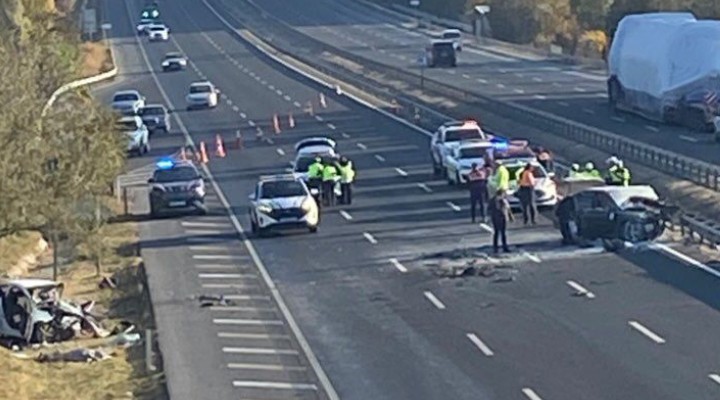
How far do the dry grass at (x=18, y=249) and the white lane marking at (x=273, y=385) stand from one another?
16839 millimetres

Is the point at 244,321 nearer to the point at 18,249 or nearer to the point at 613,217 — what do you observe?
the point at 613,217

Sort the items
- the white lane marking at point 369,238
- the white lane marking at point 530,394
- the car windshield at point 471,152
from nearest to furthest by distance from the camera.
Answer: the white lane marking at point 530,394 → the white lane marking at point 369,238 → the car windshield at point 471,152

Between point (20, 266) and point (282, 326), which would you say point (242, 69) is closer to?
point (20, 266)

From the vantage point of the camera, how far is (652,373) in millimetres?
→ 26875

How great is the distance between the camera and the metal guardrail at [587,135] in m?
47.8

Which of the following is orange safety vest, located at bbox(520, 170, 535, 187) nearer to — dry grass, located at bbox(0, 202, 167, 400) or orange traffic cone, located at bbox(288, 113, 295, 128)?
dry grass, located at bbox(0, 202, 167, 400)

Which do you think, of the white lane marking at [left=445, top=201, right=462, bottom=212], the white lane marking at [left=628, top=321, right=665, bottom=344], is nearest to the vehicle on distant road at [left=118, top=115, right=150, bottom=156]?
the white lane marking at [left=445, top=201, right=462, bottom=212]

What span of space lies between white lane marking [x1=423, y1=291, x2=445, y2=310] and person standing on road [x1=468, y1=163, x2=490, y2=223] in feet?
29.9

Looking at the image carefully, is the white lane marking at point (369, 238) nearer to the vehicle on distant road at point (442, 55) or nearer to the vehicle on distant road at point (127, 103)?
the vehicle on distant road at point (127, 103)

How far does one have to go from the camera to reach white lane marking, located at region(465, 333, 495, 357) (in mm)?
29077

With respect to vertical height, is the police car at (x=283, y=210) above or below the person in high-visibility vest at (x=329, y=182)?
above

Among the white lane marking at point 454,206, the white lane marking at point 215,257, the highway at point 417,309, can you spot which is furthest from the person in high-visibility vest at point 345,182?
the white lane marking at point 215,257

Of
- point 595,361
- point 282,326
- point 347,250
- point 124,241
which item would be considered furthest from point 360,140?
point 595,361

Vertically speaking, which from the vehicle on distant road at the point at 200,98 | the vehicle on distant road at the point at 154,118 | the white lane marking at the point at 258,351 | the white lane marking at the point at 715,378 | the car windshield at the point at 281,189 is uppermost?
the white lane marking at the point at 715,378
